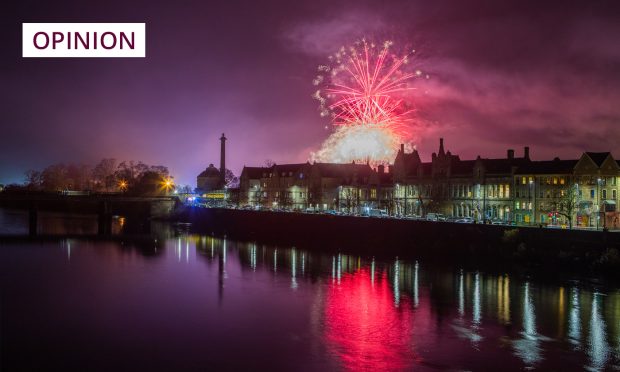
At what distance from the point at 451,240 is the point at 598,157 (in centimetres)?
3169

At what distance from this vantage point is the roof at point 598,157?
96.8 metres

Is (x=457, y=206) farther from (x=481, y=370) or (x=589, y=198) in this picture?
(x=481, y=370)

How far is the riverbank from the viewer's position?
66312mm

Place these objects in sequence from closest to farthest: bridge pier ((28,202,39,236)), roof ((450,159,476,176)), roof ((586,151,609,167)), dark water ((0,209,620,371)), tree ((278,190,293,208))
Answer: dark water ((0,209,620,371)) → roof ((586,151,609,167)) → bridge pier ((28,202,39,236)) → roof ((450,159,476,176)) → tree ((278,190,293,208))

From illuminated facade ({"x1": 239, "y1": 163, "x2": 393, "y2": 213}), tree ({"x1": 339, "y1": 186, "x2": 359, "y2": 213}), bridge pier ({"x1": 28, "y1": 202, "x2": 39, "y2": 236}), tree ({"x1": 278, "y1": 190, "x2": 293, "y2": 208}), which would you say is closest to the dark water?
bridge pier ({"x1": 28, "y1": 202, "x2": 39, "y2": 236})

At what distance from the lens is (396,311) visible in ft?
167

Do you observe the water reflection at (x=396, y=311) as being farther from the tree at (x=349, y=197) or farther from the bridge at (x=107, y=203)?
the tree at (x=349, y=197)

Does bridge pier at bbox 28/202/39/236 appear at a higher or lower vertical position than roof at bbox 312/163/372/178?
lower

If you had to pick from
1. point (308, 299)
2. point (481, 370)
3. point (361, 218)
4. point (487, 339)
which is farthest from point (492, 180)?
point (481, 370)

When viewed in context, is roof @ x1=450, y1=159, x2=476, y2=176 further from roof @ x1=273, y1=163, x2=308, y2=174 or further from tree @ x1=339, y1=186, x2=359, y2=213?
roof @ x1=273, y1=163, x2=308, y2=174

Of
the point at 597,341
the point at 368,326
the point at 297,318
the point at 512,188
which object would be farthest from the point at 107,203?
the point at 597,341

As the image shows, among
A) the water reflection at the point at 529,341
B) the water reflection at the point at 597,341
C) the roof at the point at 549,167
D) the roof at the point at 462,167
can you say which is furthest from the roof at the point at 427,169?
the water reflection at the point at 597,341

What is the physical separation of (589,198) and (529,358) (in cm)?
6546

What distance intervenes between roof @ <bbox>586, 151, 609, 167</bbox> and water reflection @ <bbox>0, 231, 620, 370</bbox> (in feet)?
123
